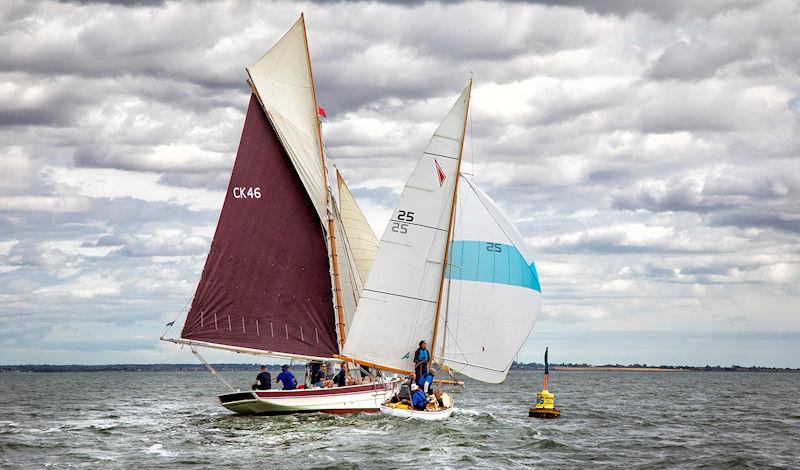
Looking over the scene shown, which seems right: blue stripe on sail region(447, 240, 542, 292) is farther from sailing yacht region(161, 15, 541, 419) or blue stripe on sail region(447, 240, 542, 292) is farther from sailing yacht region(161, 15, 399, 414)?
sailing yacht region(161, 15, 399, 414)

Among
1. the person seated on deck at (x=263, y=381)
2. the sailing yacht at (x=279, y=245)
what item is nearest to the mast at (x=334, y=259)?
the sailing yacht at (x=279, y=245)

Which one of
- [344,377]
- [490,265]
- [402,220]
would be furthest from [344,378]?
[490,265]

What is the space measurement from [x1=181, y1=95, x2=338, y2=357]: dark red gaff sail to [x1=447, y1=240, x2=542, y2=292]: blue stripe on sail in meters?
8.26

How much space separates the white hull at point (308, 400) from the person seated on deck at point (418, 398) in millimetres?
5111

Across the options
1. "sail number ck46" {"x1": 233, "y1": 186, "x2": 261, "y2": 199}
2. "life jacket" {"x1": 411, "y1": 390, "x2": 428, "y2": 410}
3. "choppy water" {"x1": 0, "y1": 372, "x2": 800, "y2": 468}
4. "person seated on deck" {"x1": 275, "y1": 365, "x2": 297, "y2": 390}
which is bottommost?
"choppy water" {"x1": 0, "y1": 372, "x2": 800, "y2": 468}

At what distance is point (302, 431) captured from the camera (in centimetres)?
4616

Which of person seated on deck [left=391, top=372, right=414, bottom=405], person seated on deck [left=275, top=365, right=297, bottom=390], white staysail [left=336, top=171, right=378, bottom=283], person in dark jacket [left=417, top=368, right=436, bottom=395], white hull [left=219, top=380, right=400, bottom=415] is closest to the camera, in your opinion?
person seated on deck [left=391, top=372, right=414, bottom=405]

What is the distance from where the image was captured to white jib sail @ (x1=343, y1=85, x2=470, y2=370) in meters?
48.9

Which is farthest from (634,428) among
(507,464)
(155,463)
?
(155,463)

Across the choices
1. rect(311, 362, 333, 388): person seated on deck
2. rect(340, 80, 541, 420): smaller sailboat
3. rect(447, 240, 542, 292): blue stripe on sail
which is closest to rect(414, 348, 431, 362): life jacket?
rect(340, 80, 541, 420): smaller sailboat

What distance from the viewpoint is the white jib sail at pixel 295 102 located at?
5369cm

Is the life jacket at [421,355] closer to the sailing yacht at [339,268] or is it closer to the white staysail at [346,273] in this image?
the sailing yacht at [339,268]

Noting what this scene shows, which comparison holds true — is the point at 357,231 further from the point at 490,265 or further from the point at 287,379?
the point at 490,265

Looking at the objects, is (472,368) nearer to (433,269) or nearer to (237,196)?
(433,269)
